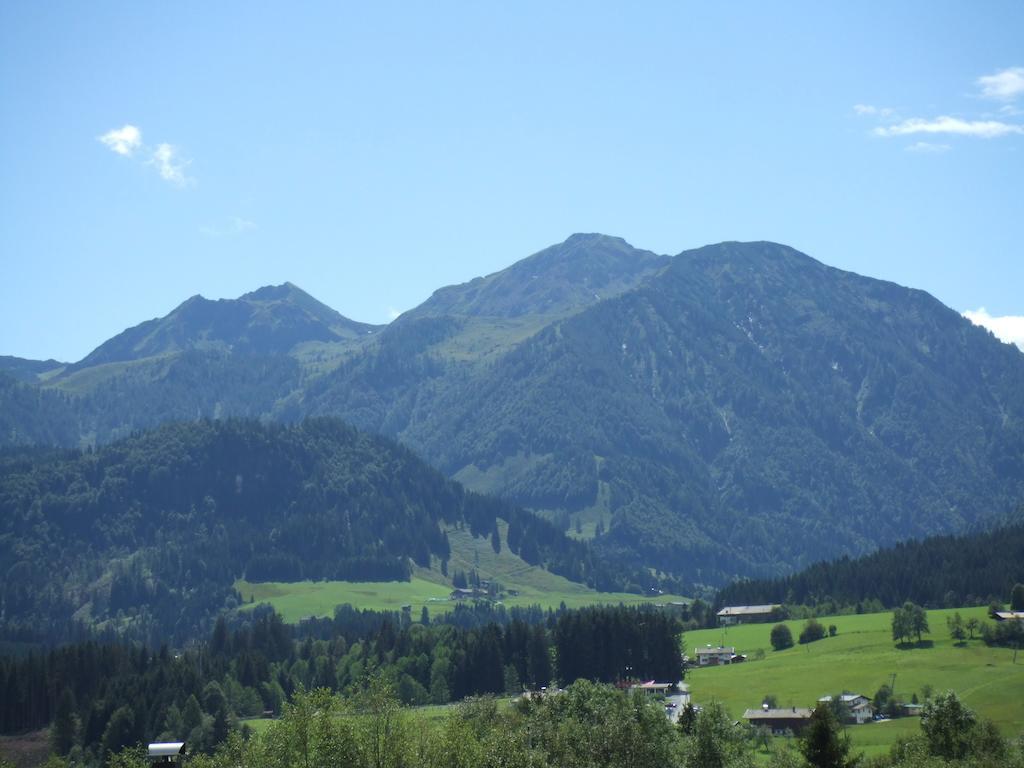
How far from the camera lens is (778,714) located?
516ft

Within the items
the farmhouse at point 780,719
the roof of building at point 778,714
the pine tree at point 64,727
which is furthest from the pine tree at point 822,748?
the pine tree at point 64,727

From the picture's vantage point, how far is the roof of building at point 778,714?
155 metres

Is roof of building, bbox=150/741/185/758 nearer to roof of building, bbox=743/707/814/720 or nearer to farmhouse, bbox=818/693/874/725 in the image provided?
roof of building, bbox=743/707/814/720

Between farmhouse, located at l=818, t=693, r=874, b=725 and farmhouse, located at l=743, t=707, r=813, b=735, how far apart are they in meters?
3.52

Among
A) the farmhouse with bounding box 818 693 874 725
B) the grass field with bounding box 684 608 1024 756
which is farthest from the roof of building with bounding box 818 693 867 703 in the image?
the grass field with bounding box 684 608 1024 756

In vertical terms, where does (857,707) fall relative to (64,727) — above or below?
below

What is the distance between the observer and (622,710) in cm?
11869

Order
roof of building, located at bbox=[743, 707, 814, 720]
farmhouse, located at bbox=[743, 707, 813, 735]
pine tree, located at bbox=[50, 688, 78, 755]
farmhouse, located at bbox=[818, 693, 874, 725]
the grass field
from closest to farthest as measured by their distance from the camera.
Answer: the grass field < farmhouse, located at bbox=[743, 707, 813, 735] < farmhouse, located at bbox=[818, 693, 874, 725] < roof of building, located at bbox=[743, 707, 814, 720] < pine tree, located at bbox=[50, 688, 78, 755]

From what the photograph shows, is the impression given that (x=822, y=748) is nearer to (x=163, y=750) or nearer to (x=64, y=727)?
(x=163, y=750)

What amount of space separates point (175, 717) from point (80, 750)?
12060mm

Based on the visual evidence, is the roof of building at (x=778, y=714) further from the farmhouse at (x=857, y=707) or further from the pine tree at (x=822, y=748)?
the pine tree at (x=822, y=748)

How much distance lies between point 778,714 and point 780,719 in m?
1.52

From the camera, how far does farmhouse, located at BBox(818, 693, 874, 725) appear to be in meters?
153

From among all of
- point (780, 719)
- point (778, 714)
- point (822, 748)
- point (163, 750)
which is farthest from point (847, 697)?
point (163, 750)
